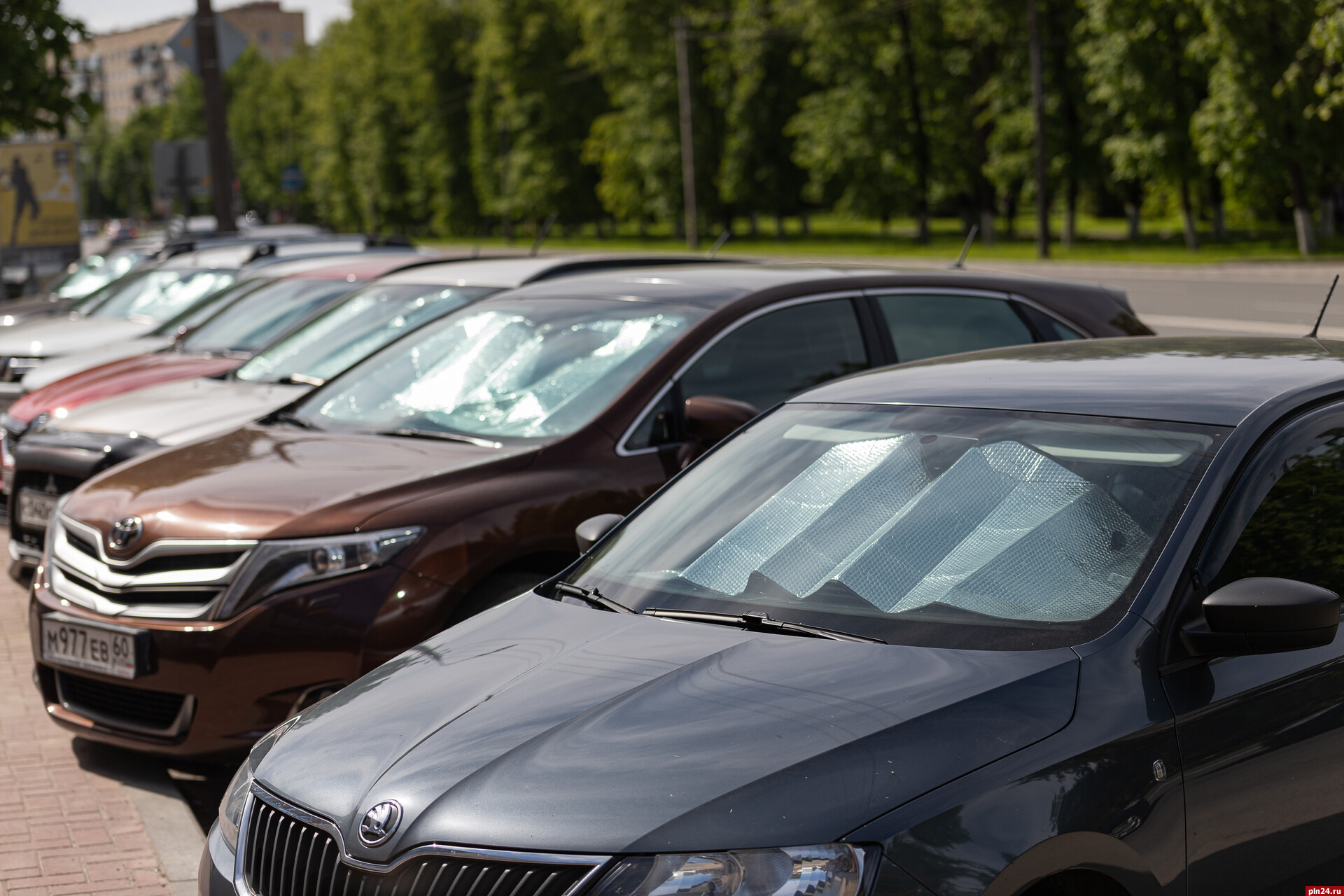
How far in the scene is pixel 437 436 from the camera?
512cm

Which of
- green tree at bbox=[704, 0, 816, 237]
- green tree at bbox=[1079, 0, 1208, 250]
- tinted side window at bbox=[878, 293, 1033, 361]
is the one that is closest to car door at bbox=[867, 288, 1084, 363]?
tinted side window at bbox=[878, 293, 1033, 361]

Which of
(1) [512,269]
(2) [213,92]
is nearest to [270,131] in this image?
(2) [213,92]

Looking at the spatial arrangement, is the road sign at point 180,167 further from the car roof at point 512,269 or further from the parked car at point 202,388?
the car roof at point 512,269

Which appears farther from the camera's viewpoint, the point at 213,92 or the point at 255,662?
the point at 213,92

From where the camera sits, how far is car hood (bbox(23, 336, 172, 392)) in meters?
9.64

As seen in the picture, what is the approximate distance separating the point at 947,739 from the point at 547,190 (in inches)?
2509

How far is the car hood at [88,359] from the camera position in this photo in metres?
9.64

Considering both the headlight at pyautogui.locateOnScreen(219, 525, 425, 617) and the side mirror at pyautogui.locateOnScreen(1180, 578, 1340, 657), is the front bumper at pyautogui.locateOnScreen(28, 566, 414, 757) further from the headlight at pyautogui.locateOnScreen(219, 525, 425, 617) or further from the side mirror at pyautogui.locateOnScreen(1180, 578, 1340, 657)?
the side mirror at pyautogui.locateOnScreen(1180, 578, 1340, 657)

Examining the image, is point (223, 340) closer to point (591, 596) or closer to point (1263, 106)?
point (591, 596)

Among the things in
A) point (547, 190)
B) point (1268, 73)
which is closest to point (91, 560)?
point (1268, 73)

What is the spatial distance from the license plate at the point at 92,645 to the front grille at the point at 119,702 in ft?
0.22

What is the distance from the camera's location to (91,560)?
4871 mm

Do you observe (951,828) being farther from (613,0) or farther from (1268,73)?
(613,0)

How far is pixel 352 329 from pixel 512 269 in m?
1.01
